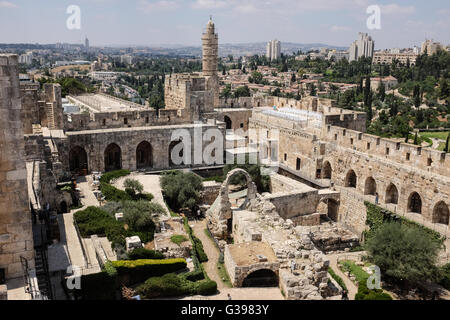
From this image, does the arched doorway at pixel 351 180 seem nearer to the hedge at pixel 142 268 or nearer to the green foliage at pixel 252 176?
the green foliage at pixel 252 176

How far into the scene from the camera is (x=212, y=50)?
1129 inches

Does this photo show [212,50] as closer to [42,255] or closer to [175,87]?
[175,87]

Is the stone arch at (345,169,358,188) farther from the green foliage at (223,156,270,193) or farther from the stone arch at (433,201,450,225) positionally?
the stone arch at (433,201,450,225)

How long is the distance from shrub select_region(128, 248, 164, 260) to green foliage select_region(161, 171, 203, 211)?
541 cm

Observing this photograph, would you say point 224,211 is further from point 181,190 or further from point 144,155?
point 144,155

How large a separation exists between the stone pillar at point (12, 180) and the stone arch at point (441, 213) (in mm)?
14394

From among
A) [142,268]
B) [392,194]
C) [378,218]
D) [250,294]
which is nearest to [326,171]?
[392,194]

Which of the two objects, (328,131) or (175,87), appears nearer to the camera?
(328,131)

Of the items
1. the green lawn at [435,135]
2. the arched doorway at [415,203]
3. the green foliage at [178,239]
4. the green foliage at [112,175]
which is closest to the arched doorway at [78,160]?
the green foliage at [112,175]

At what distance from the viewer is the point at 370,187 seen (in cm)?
1919

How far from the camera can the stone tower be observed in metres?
28.6

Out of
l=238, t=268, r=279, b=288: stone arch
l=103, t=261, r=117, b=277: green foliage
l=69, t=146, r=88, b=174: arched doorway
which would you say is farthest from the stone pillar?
l=69, t=146, r=88, b=174: arched doorway

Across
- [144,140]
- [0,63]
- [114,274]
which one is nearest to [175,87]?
[144,140]

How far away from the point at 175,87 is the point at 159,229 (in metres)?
11.8
